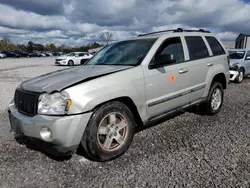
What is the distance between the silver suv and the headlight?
0.01 metres

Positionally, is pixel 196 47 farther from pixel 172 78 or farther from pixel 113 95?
pixel 113 95

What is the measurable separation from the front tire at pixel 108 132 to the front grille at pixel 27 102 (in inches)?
29.0

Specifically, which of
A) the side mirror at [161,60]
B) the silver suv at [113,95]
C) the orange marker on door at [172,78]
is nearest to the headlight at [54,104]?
the silver suv at [113,95]

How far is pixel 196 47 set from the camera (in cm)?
439

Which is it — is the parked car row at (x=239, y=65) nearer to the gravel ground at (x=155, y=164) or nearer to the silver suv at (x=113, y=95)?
the silver suv at (x=113, y=95)

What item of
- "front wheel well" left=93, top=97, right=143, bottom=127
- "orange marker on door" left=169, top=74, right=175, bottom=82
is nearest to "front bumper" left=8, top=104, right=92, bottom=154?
"front wheel well" left=93, top=97, right=143, bottom=127

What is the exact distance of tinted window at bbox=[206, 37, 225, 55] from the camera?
4.83 m

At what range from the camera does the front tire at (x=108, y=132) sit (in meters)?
2.76

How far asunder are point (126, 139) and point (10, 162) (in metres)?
1.69

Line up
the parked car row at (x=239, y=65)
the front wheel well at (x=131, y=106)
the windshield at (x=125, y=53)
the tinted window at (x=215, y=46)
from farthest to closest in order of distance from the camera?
the parked car row at (x=239, y=65) < the tinted window at (x=215, y=46) < the windshield at (x=125, y=53) < the front wheel well at (x=131, y=106)

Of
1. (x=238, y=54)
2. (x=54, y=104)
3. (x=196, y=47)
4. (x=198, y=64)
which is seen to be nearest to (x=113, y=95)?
(x=54, y=104)

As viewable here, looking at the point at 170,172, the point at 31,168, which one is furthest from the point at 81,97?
the point at 170,172

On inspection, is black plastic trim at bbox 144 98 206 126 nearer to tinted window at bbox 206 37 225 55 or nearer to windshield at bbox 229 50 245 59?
tinted window at bbox 206 37 225 55

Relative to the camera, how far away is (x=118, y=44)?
4.39 metres
